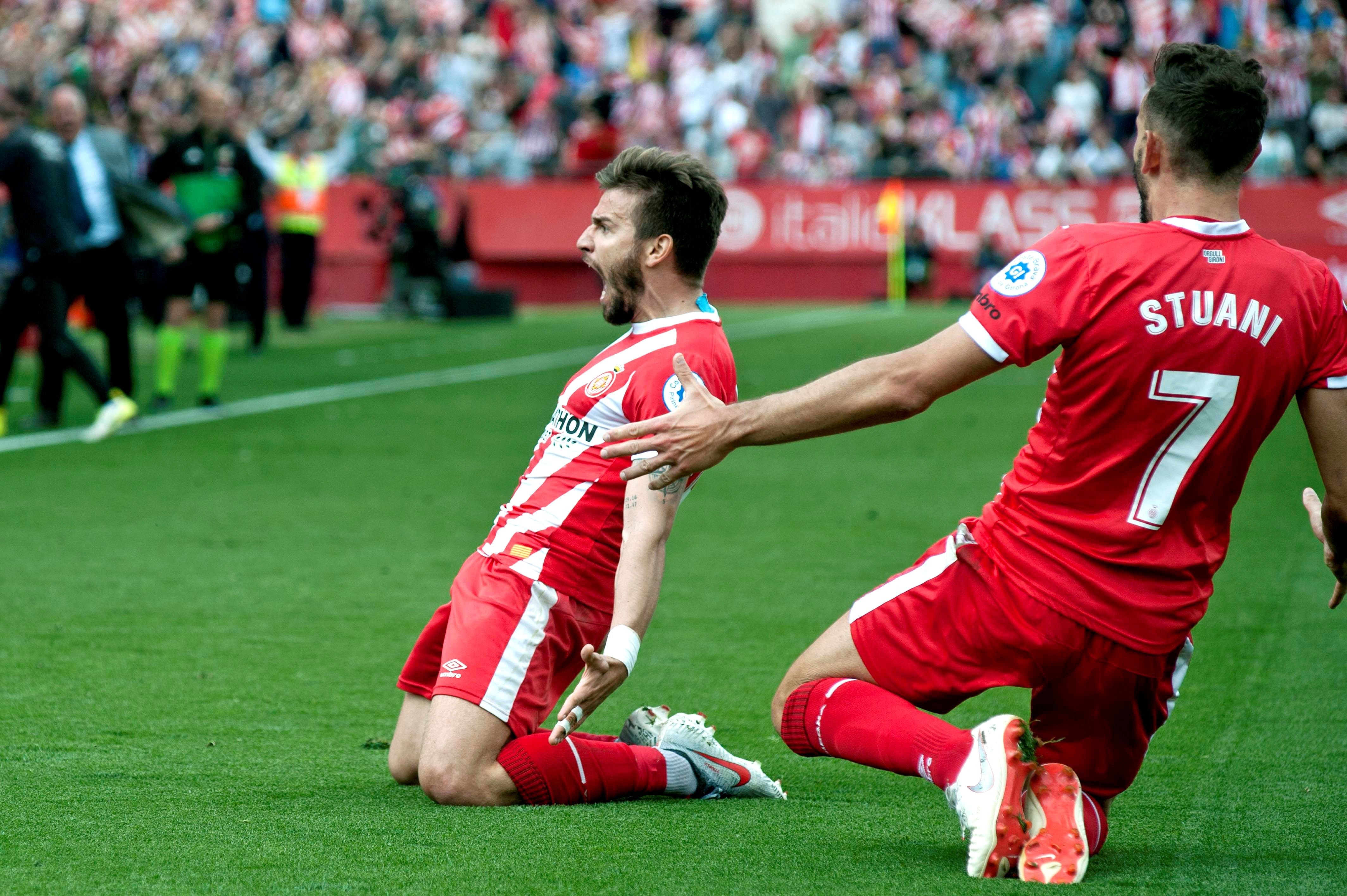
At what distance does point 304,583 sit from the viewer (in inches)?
260

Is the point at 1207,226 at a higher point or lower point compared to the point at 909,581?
higher

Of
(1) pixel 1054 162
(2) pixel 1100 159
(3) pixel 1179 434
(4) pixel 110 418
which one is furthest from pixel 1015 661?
(1) pixel 1054 162

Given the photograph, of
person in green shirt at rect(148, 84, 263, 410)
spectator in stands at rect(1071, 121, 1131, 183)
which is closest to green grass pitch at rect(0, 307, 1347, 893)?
person in green shirt at rect(148, 84, 263, 410)

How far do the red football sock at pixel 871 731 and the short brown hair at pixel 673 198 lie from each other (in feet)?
3.55

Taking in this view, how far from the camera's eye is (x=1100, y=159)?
2408 centimetres

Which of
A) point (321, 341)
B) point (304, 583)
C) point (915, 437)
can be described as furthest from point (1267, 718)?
point (321, 341)

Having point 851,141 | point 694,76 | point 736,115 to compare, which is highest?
point 694,76

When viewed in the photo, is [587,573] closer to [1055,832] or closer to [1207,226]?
[1055,832]

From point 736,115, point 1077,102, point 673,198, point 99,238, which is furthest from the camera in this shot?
point 736,115

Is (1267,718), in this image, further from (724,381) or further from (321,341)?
(321,341)

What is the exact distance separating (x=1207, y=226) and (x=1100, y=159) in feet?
71.9

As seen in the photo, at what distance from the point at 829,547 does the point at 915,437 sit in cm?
393

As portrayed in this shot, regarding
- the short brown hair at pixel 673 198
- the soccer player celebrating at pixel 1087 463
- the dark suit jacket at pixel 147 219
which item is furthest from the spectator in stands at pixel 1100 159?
the soccer player celebrating at pixel 1087 463

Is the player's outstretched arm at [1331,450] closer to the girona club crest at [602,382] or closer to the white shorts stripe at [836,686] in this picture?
the white shorts stripe at [836,686]
